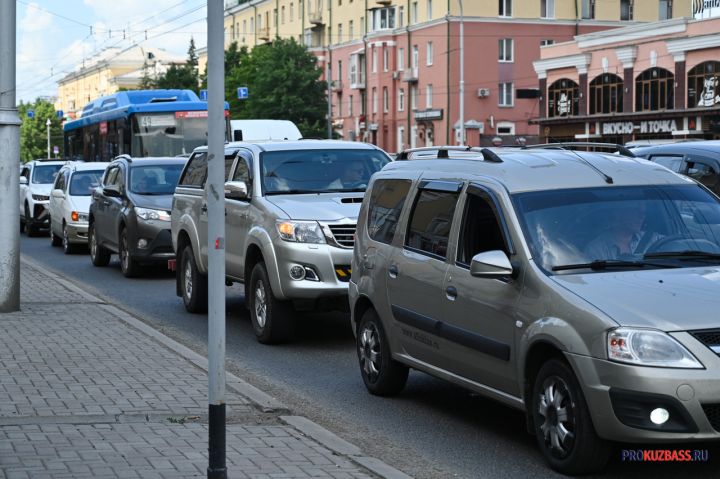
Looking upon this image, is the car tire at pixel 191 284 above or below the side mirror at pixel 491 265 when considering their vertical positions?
below

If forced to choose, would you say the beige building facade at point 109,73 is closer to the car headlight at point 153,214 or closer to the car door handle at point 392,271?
the car headlight at point 153,214

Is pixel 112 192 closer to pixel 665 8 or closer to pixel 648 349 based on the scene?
pixel 648 349

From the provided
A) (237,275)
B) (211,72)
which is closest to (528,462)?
(211,72)

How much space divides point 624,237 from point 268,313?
208 inches

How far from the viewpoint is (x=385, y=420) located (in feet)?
28.6

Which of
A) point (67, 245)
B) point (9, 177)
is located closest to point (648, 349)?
point (9, 177)

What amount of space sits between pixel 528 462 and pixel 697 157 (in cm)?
897

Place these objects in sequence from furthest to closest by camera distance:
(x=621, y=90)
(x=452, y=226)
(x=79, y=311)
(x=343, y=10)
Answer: (x=343, y=10)
(x=621, y=90)
(x=79, y=311)
(x=452, y=226)

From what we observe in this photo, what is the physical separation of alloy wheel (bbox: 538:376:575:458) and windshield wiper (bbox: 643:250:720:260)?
1046mm

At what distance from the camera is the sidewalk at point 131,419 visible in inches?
265

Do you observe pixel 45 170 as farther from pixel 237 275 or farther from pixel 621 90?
pixel 621 90

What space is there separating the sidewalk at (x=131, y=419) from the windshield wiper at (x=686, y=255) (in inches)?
77.8

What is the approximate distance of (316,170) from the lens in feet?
44.6

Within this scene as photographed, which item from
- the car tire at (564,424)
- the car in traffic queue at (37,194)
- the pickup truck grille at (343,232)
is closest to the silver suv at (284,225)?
the pickup truck grille at (343,232)
